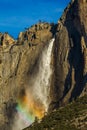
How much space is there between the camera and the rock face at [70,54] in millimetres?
155875

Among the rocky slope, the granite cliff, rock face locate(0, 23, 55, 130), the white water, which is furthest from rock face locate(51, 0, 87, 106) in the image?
the rocky slope

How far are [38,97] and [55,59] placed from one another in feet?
33.9

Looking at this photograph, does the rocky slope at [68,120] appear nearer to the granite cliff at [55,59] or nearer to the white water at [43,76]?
the granite cliff at [55,59]

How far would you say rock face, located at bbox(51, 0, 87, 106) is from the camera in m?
156

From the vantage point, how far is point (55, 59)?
168 meters

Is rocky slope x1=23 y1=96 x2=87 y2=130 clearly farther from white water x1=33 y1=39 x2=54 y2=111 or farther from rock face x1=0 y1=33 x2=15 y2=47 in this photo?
rock face x1=0 y1=33 x2=15 y2=47

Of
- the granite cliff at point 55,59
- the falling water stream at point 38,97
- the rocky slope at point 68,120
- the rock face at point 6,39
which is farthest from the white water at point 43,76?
the rocky slope at point 68,120

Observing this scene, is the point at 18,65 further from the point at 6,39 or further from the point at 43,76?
the point at 6,39

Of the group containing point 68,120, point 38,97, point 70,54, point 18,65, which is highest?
point 18,65

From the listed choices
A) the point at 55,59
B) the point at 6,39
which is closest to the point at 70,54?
the point at 55,59

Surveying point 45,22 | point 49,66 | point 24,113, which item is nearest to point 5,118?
point 24,113

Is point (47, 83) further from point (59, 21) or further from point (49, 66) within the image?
point (59, 21)

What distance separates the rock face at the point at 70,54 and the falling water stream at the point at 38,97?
8.69 ft

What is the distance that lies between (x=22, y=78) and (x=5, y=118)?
10706 millimetres
